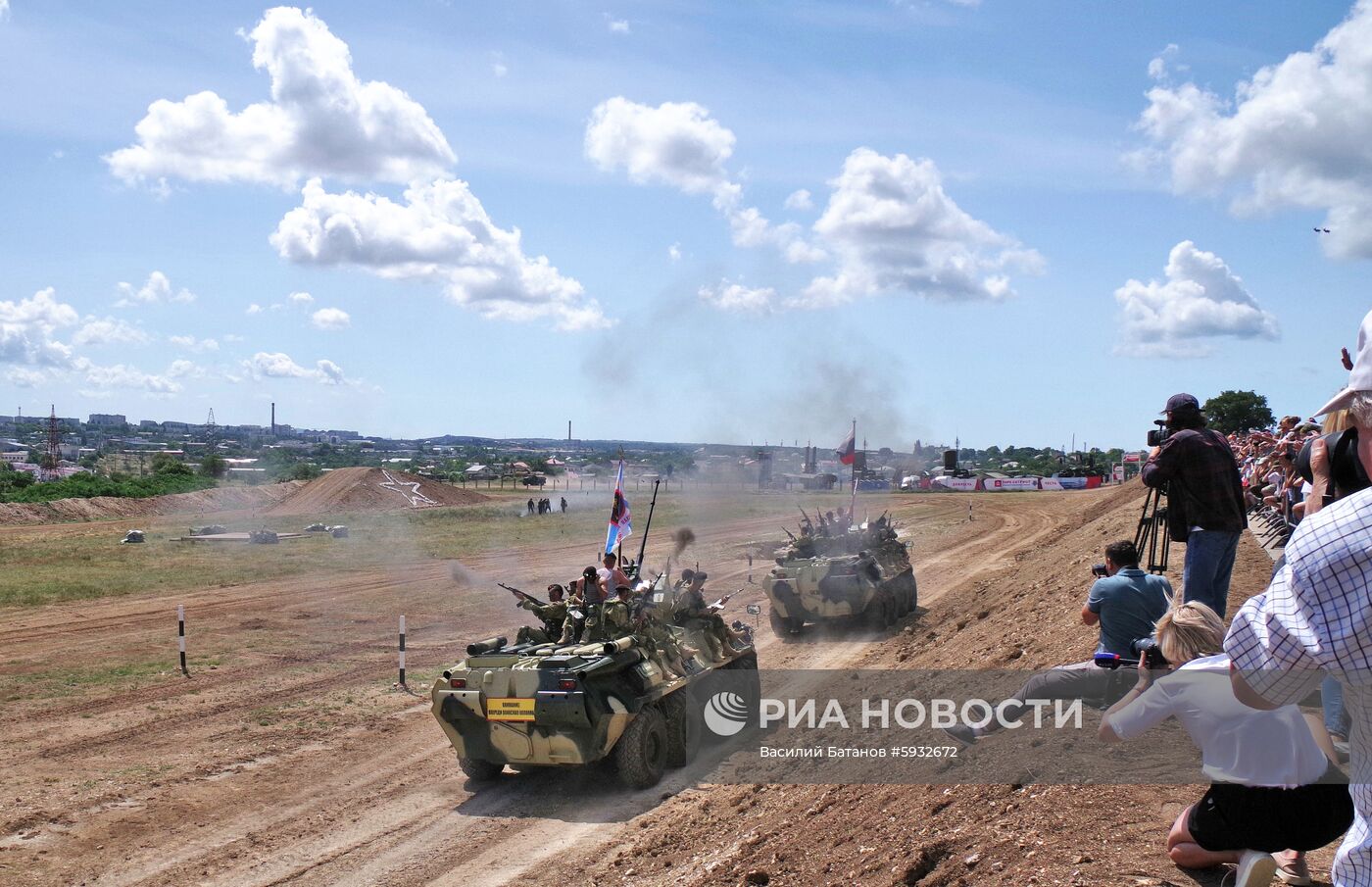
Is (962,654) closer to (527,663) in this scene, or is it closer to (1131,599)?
(527,663)

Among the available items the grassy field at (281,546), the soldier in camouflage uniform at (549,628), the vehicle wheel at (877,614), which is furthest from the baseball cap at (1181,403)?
the grassy field at (281,546)

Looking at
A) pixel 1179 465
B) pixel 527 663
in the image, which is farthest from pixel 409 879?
pixel 1179 465

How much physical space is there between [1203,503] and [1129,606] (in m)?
1.10

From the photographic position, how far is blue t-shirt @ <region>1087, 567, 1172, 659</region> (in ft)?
23.8

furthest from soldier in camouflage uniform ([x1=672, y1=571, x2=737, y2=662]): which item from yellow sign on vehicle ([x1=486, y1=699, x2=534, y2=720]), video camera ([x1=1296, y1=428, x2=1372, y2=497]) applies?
video camera ([x1=1296, y1=428, x2=1372, y2=497])

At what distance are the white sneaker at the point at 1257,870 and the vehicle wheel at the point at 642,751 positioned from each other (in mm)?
7755

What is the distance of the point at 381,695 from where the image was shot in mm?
16781

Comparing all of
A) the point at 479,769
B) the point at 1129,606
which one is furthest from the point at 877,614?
the point at 1129,606

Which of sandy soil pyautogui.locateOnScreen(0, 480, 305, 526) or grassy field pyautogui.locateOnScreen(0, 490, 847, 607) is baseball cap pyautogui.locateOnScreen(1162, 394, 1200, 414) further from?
sandy soil pyautogui.locateOnScreen(0, 480, 305, 526)

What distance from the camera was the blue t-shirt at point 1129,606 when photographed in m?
7.24

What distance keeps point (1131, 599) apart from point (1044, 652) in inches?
173

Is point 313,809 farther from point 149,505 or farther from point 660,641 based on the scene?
point 149,505

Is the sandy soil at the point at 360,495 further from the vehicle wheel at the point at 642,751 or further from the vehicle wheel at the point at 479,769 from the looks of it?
the vehicle wheel at the point at 642,751

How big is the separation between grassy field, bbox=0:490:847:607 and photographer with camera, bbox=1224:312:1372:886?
1163 inches
